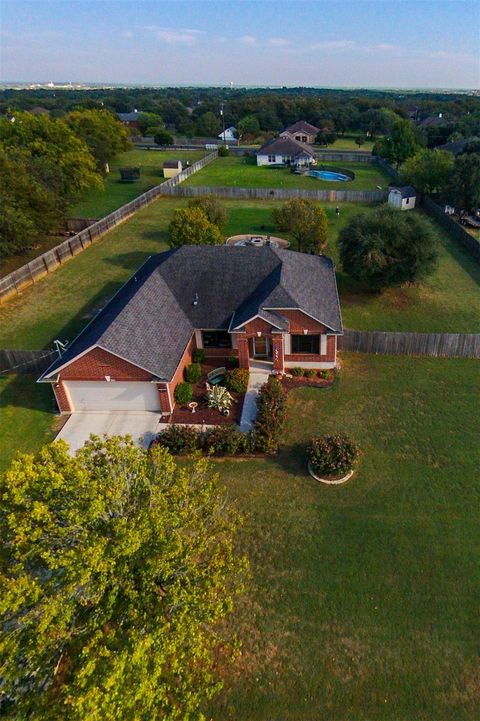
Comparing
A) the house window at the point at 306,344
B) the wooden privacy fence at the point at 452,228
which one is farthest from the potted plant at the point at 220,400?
the wooden privacy fence at the point at 452,228

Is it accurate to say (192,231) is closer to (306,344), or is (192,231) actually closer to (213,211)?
(213,211)

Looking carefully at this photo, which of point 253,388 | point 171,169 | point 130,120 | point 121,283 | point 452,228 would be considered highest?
point 130,120

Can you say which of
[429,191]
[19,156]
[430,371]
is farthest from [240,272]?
[429,191]

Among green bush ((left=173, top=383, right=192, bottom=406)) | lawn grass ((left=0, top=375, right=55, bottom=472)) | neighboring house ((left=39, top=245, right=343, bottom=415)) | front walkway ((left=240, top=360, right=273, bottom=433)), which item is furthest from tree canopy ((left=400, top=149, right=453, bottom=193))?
lawn grass ((left=0, top=375, right=55, bottom=472))

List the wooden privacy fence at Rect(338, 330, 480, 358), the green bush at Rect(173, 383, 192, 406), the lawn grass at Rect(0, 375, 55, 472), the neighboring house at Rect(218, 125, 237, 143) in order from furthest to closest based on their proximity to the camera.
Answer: the neighboring house at Rect(218, 125, 237, 143)
the wooden privacy fence at Rect(338, 330, 480, 358)
the green bush at Rect(173, 383, 192, 406)
the lawn grass at Rect(0, 375, 55, 472)

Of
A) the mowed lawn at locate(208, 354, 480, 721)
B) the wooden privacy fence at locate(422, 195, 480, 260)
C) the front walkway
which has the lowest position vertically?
the mowed lawn at locate(208, 354, 480, 721)

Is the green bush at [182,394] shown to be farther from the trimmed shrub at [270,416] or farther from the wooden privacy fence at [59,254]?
the wooden privacy fence at [59,254]

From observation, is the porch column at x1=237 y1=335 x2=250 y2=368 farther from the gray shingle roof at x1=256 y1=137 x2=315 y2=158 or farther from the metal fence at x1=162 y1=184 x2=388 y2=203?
the gray shingle roof at x1=256 y1=137 x2=315 y2=158

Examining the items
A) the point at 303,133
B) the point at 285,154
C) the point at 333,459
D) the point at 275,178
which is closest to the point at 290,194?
the point at 275,178
